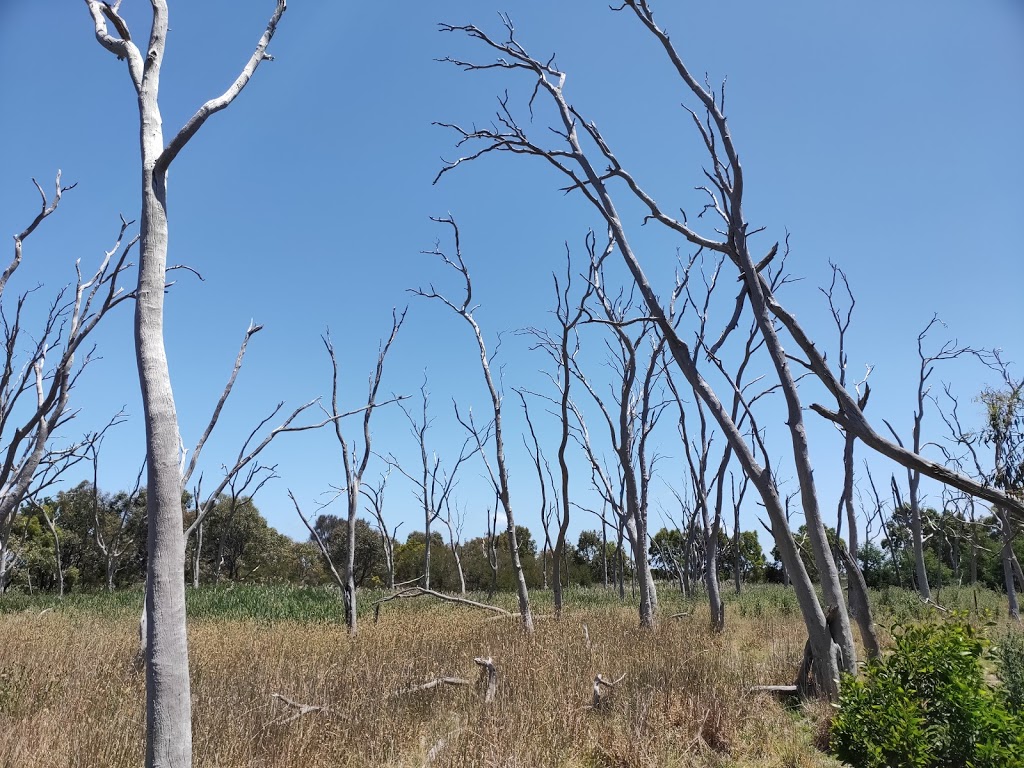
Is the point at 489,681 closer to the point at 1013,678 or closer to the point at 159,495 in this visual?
the point at 159,495

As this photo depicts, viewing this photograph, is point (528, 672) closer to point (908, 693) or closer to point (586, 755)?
point (586, 755)

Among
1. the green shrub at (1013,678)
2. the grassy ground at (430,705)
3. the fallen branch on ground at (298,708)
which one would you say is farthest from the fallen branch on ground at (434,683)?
the green shrub at (1013,678)

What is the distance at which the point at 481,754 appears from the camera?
3.71 m

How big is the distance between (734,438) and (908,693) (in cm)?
250

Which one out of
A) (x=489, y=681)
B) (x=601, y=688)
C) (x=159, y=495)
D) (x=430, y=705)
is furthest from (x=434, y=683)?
(x=159, y=495)

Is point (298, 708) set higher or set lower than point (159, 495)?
lower

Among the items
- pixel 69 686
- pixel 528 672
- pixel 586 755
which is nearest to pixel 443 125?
pixel 528 672

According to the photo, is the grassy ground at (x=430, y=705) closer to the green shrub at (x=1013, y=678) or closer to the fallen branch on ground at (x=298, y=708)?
the fallen branch on ground at (x=298, y=708)

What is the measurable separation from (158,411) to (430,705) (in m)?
3.72

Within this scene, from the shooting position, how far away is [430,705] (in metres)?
5.05

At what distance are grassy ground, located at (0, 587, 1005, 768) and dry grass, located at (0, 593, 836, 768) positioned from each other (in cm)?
2

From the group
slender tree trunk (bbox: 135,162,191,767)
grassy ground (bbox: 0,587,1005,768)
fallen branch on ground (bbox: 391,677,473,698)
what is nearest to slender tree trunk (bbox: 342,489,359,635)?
grassy ground (bbox: 0,587,1005,768)

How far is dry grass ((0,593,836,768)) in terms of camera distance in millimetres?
3857

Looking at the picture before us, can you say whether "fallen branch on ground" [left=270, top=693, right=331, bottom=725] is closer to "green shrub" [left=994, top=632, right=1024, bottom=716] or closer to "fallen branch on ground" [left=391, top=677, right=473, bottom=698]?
"fallen branch on ground" [left=391, top=677, right=473, bottom=698]
